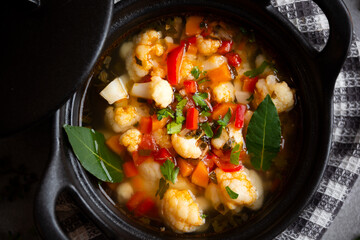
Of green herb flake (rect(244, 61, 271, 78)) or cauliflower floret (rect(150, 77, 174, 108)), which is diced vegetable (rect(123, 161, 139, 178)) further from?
green herb flake (rect(244, 61, 271, 78))

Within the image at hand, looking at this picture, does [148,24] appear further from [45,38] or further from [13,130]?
[13,130]

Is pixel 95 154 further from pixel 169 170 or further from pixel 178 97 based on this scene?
pixel 178 97

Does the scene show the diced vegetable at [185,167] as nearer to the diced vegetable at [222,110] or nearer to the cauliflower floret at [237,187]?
the cauliflower floret at [237,187]

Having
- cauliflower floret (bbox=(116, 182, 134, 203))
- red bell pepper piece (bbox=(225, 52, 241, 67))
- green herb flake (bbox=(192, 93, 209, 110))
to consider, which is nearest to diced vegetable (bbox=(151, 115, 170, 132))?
green herb flake (bbox=(192, 93, 209, 110))

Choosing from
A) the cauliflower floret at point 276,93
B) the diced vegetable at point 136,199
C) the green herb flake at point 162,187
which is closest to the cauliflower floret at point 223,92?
the cauliflower floret at point 276,93

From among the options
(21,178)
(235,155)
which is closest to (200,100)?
(235,155)

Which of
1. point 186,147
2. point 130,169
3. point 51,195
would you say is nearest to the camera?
point 51,195

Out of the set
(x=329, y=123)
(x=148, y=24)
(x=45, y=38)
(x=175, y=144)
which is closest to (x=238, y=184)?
(x=175, y=144)
